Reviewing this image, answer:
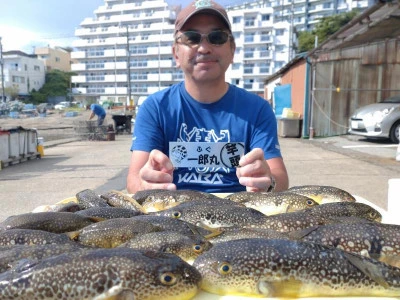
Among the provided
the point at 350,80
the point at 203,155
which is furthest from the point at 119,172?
the point at 350,80

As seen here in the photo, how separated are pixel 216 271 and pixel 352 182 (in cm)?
759

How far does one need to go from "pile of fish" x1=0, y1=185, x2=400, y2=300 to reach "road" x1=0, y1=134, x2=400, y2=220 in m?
5.24

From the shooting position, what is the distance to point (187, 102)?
3.57 m

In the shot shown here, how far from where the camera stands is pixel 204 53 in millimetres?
3219

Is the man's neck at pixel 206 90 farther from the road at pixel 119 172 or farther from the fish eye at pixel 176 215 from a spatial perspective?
the road at pixel 119 172

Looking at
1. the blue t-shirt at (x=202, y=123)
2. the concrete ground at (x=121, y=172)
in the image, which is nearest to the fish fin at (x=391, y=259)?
the blue t-shirt at (x=202, y=123)

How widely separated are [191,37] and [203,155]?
1.03m

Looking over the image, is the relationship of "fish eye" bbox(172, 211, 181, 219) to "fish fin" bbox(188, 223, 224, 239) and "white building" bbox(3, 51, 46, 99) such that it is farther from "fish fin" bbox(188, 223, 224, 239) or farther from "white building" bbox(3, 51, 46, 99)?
"white building" bbox(3, 51, 46, 99)

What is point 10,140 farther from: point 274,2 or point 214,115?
point 274,2

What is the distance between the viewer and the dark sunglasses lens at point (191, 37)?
322 centimetres

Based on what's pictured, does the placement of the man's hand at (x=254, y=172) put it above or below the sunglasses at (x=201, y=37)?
below

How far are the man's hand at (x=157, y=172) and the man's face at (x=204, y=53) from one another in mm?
922

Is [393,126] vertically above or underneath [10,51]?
underneath

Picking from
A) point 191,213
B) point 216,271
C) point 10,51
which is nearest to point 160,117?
point 191,213
